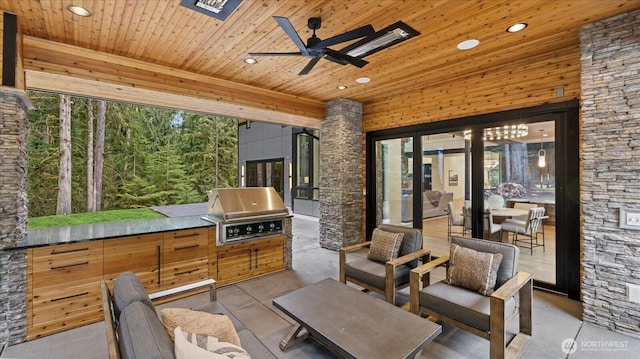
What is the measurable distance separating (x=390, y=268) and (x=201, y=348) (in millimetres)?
2126

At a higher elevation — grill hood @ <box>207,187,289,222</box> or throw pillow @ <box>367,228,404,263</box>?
grill hood @ <box>207,187,289,222</box>

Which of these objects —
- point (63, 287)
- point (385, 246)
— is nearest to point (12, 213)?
point (63, 287)

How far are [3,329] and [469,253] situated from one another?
431 centimetres

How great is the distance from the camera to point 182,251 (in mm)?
3385

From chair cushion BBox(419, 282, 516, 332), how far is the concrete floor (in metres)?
0.30

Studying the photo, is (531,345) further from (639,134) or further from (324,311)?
(639,134)

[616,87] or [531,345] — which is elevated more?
[616,87]

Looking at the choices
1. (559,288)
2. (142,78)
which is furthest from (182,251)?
(559,288)

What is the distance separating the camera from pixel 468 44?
3.27 m

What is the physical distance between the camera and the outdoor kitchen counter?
2.64 meters

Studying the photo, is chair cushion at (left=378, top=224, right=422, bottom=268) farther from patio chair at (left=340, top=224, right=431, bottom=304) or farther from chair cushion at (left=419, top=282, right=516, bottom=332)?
chair cushion at (left=419, top=282, right=516, bottom=332)

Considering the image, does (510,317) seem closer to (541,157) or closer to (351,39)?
(541,157)

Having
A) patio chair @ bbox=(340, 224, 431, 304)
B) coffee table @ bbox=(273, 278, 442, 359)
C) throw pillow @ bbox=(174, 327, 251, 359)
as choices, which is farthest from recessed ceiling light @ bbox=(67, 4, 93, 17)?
patio chair @ bbox=(340, 224, 431, 304)

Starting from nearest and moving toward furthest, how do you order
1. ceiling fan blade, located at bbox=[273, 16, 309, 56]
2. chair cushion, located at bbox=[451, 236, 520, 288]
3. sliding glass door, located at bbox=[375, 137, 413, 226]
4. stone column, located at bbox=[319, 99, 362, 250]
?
1. ceiling fan blade, located at bbox=[273, 16, 309, 56]
2. chair cushion, located at bbox=[451, 236, 520, 288]
3. sliding glass door, located at bbox=[375, 137, 413, 226]
4. stone column, located at bbox=[319, 99, 362, 250]
